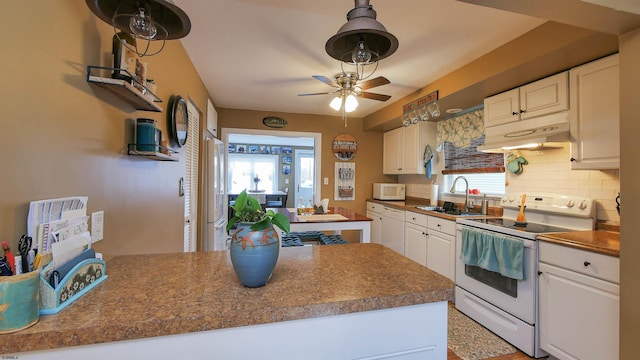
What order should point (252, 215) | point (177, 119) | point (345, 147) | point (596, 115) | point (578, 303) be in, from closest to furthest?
point (252, 215) → point (578, 303) → point (596, 115) → point (177, 119) → point (345, 147)

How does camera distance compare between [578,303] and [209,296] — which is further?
[578,303]

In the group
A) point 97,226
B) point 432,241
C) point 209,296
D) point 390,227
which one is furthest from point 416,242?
point 97,226

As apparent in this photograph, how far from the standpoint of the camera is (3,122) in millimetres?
707

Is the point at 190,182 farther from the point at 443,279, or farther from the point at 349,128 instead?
the point at 349,128

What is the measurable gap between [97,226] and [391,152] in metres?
4.15

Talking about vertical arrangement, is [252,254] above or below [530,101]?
below

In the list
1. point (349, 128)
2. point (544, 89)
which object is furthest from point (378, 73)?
point (349, 128)

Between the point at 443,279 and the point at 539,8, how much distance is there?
1.27m

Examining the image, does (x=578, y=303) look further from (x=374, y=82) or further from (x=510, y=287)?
(x=374, y=82)

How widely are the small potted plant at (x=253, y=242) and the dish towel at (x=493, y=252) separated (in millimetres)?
1926

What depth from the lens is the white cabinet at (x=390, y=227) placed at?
377 centimetres

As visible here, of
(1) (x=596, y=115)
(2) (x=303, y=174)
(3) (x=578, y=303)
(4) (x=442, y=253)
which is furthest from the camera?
(2) (x=303, y=174)

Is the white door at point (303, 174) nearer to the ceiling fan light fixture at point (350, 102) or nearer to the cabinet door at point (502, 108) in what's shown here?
the ceiling fan light fixture at point (350, 102)

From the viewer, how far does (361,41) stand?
1.18 m
